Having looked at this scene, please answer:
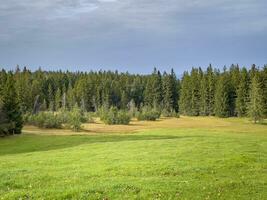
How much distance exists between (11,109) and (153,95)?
96.8 m

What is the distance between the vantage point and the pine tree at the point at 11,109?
80812mm

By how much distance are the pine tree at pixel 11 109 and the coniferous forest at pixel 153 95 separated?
18.3 metres

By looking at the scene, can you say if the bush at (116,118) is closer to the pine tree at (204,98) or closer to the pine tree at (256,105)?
the pine tree at (256,105)

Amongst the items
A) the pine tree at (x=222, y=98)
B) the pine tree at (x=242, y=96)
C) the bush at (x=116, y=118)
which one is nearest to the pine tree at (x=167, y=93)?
the pine tree at (x=222, y=98)

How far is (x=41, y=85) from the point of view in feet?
573

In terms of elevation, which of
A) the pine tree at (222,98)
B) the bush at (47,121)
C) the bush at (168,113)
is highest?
the pine tree at (222,98)

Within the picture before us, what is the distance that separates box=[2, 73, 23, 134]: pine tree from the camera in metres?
80.8

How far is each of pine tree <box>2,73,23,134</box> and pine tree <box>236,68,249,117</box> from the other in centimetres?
7932

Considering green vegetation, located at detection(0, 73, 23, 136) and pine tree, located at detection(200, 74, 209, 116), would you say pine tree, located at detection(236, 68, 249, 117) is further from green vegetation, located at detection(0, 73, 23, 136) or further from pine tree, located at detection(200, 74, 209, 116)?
green vegetation, located at detection(0, 73, 23, 136)

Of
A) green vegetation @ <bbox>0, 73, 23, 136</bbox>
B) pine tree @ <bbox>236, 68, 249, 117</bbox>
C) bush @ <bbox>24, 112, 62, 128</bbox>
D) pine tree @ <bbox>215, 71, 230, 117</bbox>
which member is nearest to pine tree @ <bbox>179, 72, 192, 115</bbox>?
pine tree @ <bbox>215, 71, 230, 117</bbox>

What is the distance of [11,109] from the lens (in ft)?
270

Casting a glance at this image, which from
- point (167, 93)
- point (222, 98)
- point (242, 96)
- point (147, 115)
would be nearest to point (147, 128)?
point (147, 115)

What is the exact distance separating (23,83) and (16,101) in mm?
75455

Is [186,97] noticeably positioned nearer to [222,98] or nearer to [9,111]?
[222,98]
